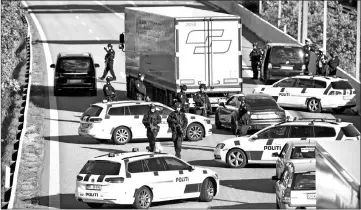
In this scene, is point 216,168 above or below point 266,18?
below

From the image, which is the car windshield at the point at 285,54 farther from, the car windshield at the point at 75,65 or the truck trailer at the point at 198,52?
the car windshield at the point at 75,65

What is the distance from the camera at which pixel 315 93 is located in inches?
1496

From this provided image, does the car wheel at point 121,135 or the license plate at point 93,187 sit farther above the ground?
the car wheel at point 121,135

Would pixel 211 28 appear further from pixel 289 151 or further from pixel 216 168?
pixel 289 151

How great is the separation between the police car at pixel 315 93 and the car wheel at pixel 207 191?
15586 millimetres

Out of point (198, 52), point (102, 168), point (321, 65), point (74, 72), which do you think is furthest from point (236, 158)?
point (74, 72)

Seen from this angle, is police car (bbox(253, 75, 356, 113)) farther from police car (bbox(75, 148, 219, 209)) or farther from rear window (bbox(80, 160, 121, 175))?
rear window (bbox(80, 160, 121, 175))

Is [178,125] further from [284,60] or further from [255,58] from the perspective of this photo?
[255,58]

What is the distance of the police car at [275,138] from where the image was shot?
26.6 m

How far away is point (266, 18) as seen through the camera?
67.3m

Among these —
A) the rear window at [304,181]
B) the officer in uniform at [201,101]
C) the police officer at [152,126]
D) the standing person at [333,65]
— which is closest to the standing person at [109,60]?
the standing person at [333,65]

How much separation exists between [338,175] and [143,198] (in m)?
11.3

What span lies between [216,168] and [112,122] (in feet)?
16.2

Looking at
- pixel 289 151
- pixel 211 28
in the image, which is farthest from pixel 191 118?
pixel 289 151
